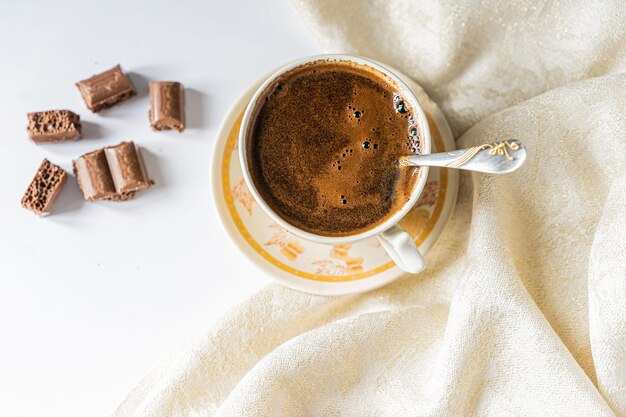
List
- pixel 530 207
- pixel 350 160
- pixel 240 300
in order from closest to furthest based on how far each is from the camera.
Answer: pixel 350 160 < pixel 530 207 < pixel 240 300

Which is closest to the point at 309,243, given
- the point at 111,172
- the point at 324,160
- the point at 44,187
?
the point at 324,160

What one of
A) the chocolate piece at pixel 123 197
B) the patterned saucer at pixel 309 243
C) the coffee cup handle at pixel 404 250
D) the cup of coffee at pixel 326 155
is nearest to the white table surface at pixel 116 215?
the chocolate piece at pixel 123 197

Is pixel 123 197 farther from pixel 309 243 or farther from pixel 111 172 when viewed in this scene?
pixel 309 243

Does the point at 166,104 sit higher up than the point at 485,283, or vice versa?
the point at 166,104

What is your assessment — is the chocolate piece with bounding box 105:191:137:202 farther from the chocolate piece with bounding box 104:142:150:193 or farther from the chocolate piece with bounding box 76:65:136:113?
the chocolate piece with bounding box 76:65:136:113

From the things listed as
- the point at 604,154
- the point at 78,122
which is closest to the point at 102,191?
the point at 78,122

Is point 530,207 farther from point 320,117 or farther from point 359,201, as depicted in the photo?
point 320,117

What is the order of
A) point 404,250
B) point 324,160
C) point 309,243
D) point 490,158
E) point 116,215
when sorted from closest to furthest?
point 490,158
point 404,250
point 324,160
point 309,243
point 116,215
